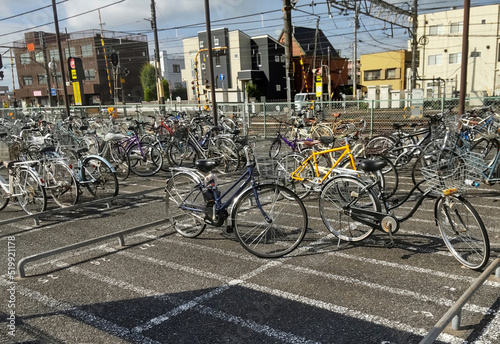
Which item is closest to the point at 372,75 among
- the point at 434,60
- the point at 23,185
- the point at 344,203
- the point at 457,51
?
the point at 434,60

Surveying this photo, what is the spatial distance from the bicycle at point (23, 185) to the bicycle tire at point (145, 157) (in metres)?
2.66

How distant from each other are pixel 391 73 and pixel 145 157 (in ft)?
129

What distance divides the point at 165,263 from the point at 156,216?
71.2 inches

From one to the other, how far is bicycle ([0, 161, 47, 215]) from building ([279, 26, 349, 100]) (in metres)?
38.0

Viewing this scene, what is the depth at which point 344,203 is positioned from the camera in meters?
4.41

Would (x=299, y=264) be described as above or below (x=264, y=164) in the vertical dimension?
below

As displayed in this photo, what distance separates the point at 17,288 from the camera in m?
3.73

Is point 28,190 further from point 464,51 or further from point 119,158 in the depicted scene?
point 464,51

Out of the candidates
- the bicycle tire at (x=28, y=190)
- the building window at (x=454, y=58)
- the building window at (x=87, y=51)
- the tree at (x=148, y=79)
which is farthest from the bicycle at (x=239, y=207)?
the building window at (x=87, y=51)

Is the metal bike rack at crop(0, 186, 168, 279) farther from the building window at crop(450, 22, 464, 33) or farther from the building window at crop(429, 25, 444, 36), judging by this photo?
the building window at crop(429, 25, 444, 36)

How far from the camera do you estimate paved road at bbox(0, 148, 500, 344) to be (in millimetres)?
2891

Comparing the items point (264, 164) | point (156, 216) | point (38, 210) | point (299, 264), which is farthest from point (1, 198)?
point (299, 264)

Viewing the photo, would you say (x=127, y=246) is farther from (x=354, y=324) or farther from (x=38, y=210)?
(x=354, y=324)

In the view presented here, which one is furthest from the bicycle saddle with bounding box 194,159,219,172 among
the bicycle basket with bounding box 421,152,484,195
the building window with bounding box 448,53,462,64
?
the building window with bounding box 448,53,462,64
